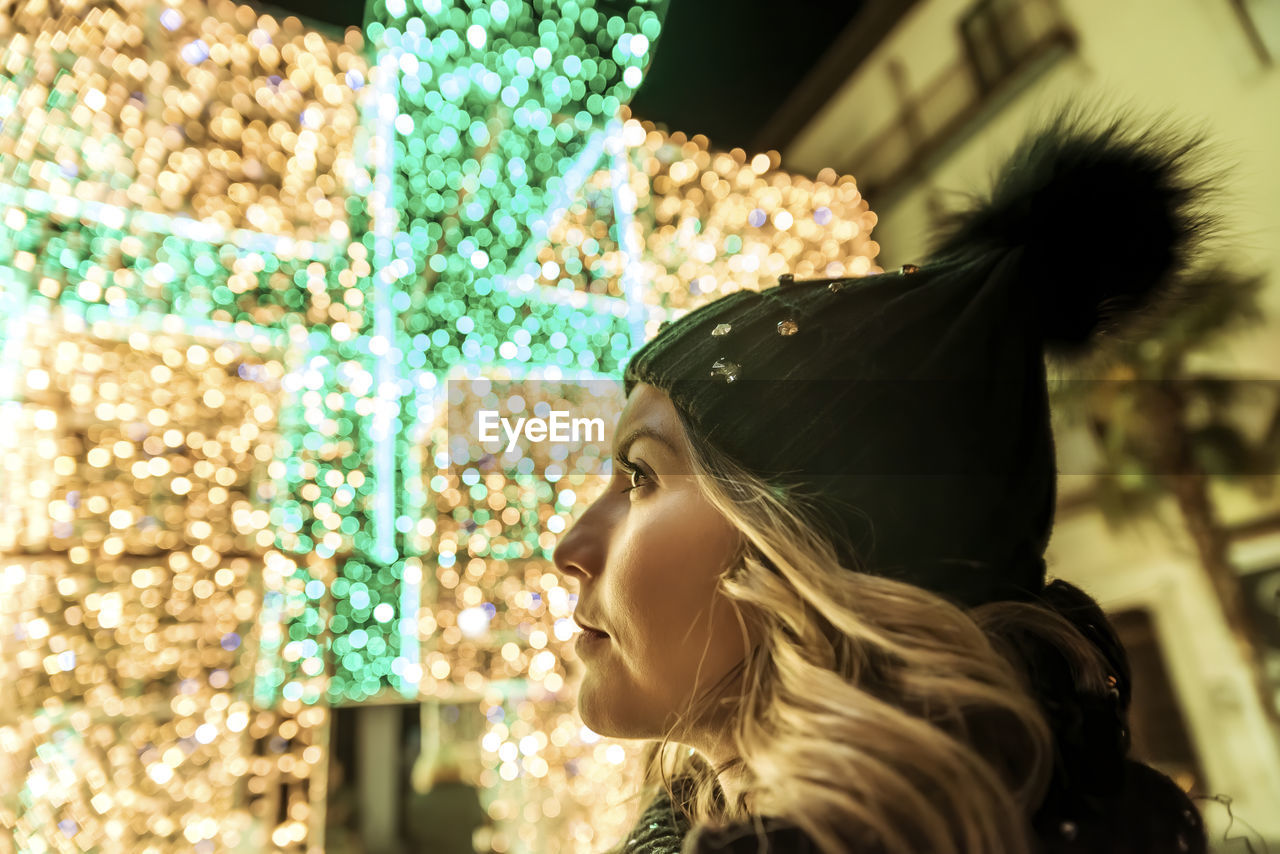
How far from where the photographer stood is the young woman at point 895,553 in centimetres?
52

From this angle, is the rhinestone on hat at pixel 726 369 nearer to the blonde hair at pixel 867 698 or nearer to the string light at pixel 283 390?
the blonde hair at pixel 867 698

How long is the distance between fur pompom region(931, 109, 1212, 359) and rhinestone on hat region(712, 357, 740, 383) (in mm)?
312

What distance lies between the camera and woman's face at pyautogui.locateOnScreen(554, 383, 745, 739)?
67cm

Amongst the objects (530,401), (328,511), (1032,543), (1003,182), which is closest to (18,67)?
(328,511)

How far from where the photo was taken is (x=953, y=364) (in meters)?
0.63

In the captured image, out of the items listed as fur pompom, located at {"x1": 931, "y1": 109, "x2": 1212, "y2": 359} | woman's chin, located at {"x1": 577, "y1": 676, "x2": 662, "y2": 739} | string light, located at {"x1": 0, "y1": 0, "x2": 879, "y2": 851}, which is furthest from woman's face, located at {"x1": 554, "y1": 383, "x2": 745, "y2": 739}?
string light, located at {"x1": 0, "y1": 0, "x2": 879, "y2": 851}

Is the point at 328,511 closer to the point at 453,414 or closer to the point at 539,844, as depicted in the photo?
the point at 453,414

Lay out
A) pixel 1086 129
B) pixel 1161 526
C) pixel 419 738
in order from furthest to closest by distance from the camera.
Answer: pixel 419 738
pixel 1161 526
pixel 1086 129

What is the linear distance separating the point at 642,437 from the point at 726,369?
0.13 m

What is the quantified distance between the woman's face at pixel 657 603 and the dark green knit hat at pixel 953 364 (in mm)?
71

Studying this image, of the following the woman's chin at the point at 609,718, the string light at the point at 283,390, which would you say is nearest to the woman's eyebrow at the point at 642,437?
the woman's chin at the point at 609,718

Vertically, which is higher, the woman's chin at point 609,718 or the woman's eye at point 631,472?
the woman's eye at point 631,472

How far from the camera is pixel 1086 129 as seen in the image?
78 cm

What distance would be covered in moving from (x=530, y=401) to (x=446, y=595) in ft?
1.70
